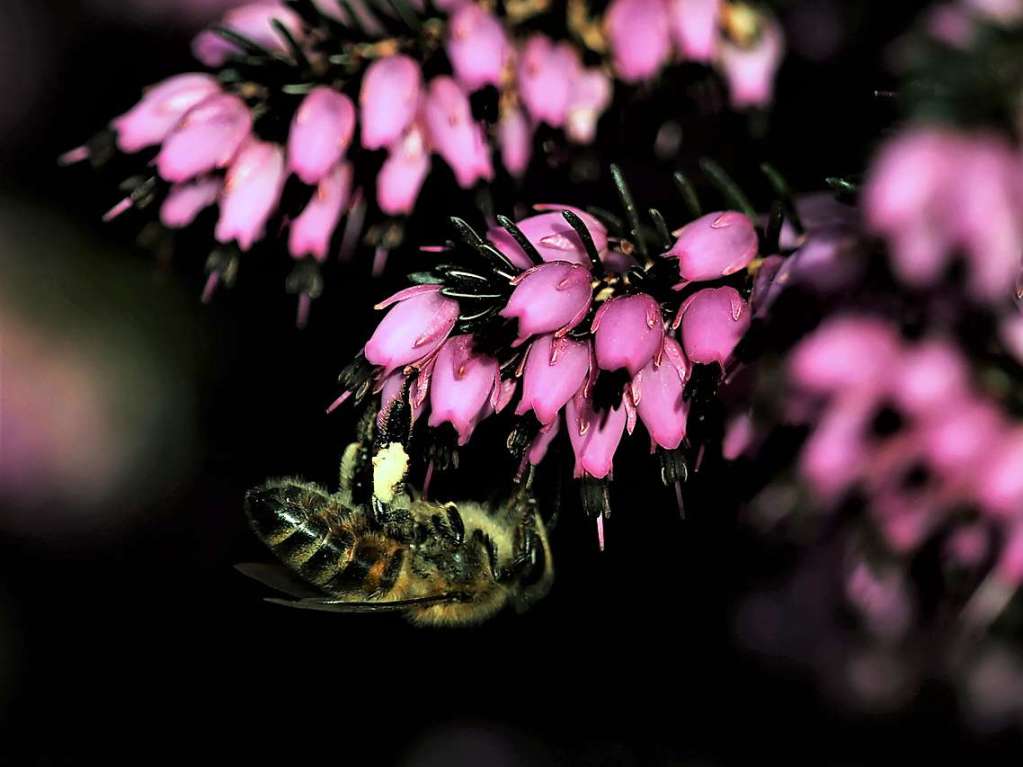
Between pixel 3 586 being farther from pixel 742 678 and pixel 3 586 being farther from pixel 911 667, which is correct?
pixel 911 667

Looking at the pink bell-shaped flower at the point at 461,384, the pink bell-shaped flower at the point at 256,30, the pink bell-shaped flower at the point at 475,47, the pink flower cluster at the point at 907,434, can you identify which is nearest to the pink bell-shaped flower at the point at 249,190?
the pink bell-shaped flower at the point at 256,30

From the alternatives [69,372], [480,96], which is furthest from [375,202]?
[69,372]

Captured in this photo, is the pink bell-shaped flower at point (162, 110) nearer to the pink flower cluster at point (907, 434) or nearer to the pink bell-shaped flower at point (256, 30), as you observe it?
the pink bell-shaped flower at point (256, 30)

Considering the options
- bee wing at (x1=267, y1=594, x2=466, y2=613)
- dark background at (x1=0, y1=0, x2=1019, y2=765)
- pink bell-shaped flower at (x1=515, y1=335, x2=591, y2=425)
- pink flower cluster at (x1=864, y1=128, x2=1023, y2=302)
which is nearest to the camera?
pink flower cluster at (x1=864, y1=128, x2=1023, y2=302)

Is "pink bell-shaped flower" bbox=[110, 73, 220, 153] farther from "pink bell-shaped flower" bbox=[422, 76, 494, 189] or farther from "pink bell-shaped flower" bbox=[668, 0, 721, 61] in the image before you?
"pink bell-shaped flower" bbox=[668, 0, 721, 61]

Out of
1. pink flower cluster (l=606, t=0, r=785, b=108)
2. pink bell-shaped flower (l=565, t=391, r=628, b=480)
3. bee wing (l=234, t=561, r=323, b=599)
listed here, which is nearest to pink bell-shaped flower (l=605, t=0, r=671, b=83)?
pink flower cluster (l=606, t=0, r=785, b=108)

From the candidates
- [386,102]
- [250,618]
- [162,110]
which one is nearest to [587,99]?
[386,102]

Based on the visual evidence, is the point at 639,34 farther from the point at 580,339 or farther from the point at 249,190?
the point at 249,190
